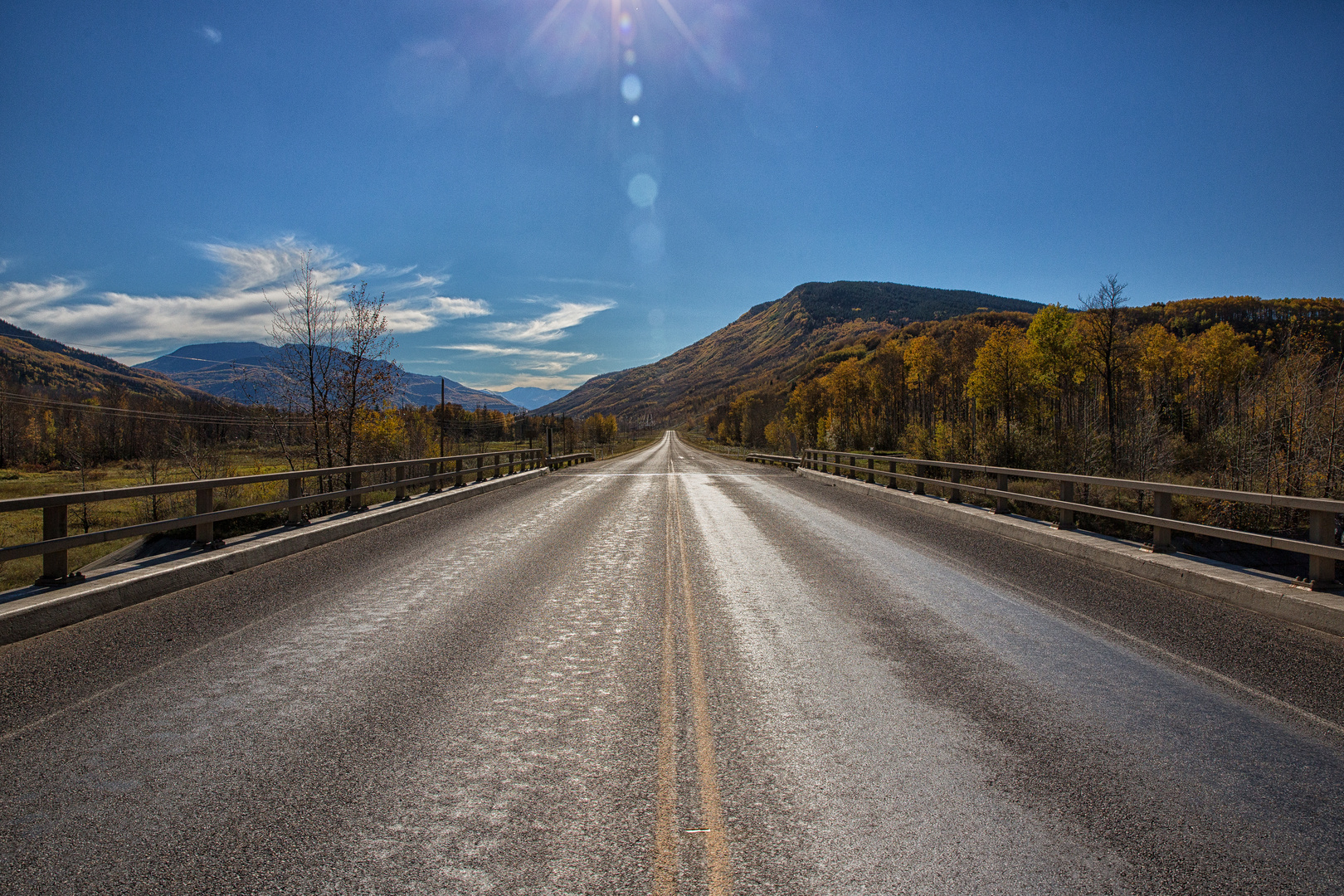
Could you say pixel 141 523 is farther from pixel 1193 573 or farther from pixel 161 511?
pixel 161 511

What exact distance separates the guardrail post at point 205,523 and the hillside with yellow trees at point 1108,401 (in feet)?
77.0

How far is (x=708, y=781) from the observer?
294 cm

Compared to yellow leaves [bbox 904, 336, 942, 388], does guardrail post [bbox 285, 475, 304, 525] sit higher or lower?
lower

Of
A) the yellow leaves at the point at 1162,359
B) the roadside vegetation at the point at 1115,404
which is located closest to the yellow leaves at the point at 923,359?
the roadside vegetation at the point at 1115,404

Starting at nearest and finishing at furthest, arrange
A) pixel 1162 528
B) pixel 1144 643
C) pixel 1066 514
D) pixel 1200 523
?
pixel 1144 643
pixel 1162 528
pixel 1200 523
pixel 1066 514

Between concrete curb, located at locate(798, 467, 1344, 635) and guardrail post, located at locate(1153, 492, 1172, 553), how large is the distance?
0.15 meters

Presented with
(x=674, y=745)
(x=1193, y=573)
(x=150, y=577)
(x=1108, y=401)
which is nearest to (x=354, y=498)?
(x=150, y=577)

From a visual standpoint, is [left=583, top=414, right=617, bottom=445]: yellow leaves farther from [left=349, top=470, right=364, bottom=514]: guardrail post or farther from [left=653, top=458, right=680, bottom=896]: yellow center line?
[left=653, top=458, right=680, bottom=896]: yellow center line

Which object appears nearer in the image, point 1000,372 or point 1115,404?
point 1115,404

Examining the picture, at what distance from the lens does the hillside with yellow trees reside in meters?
18.3

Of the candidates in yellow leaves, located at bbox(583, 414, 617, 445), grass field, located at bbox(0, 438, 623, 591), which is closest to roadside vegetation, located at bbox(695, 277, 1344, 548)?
grass field, located at bbox(0, 438, 623, 591)

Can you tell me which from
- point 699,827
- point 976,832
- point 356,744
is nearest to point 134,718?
point 356,744

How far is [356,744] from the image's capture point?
11.1ft

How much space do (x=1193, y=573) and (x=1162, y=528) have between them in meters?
1.07
